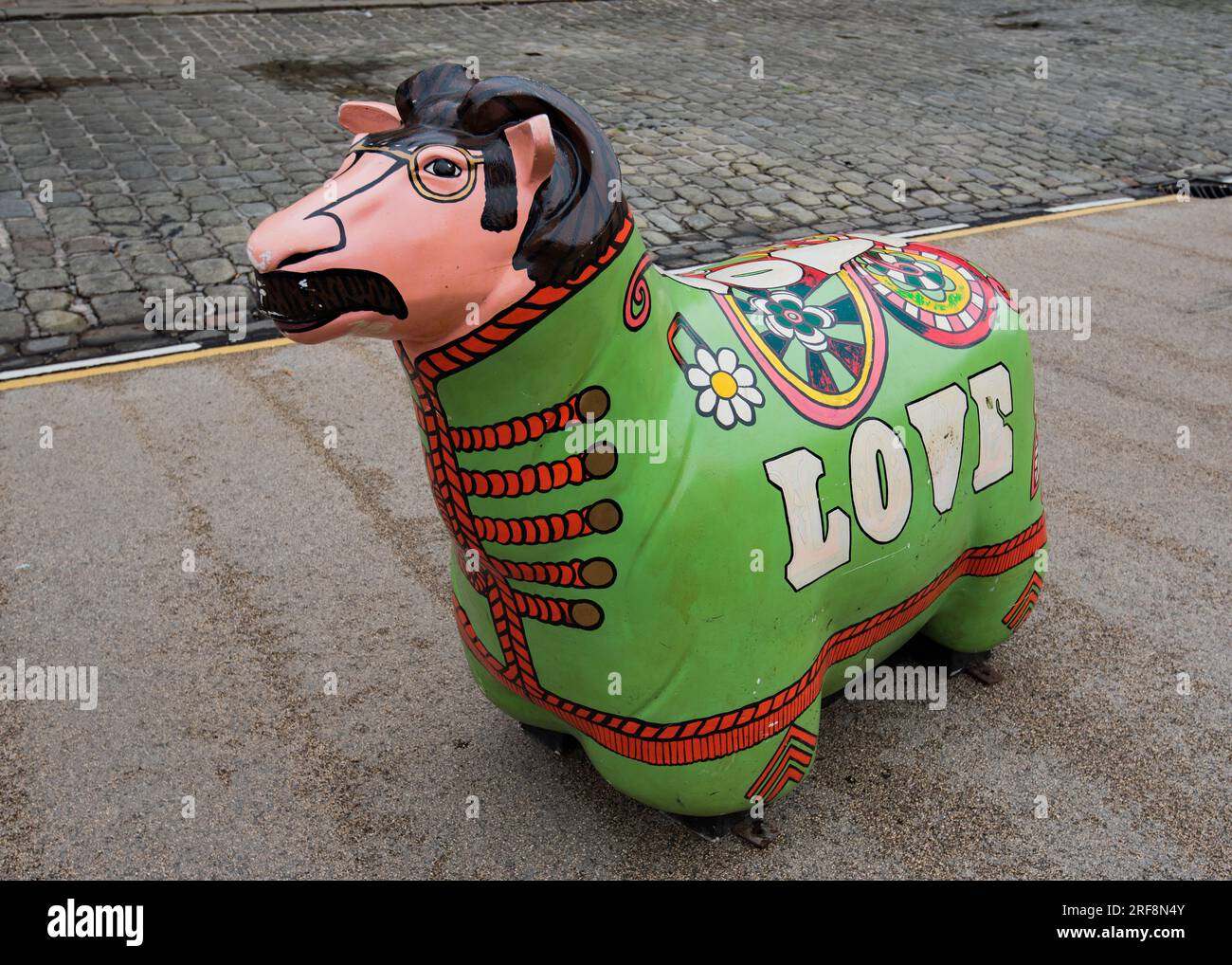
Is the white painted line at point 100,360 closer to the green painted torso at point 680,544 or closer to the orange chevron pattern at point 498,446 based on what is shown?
the green painted torso at point 680,544

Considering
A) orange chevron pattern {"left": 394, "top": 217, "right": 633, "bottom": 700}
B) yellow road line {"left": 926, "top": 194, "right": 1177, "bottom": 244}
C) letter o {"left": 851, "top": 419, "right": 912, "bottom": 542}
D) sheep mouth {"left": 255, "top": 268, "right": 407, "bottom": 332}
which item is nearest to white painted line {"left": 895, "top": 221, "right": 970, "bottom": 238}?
yellow road line {"left": 926, "top": 194, "right": 1177, "bottom": 244}

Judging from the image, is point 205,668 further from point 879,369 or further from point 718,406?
point 879,369

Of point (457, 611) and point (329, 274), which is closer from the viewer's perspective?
point (329, 274)

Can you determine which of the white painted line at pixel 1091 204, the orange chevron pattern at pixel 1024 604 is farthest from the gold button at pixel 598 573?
the white painted line at pixel 1091 204

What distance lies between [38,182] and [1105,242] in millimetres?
7130

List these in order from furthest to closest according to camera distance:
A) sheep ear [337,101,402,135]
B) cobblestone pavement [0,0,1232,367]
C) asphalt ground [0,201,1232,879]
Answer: cobblestone pavement [0,0,1232,367] < asphalt ground [0,201,1232,879] < sheep ear [337,101,402,135]

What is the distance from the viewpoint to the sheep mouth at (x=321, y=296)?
1988 mm

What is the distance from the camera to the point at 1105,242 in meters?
7.62

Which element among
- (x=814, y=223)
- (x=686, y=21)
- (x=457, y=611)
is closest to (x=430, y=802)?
(x=457, y=611)

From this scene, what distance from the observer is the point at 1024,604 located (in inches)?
136

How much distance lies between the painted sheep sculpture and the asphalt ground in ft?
1.29

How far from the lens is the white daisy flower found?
2492mm

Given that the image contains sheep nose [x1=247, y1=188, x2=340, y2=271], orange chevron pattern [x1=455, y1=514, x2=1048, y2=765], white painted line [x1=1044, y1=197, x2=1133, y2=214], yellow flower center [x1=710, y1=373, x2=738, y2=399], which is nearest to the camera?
sheep nose [x1=247, y1=188, x2=340, y2=271]

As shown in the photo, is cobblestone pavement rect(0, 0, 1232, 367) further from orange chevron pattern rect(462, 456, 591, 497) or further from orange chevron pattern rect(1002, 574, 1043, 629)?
orange chevron pattern rect(462, 456, 591, 497)
